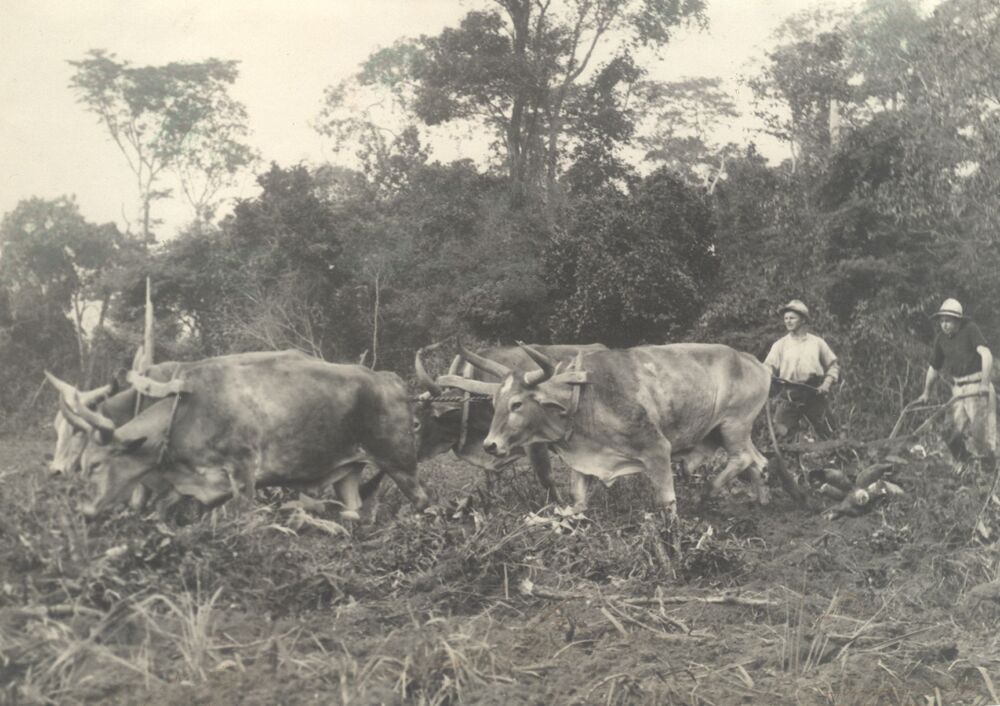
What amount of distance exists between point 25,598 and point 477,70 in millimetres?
6487

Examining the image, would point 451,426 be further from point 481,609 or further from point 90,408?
point 90,408

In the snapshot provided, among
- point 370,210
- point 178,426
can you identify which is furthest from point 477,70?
→ point 178,426

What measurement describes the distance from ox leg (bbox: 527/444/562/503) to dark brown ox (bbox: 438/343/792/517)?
507mm

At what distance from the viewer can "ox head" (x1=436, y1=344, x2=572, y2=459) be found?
7211 mm

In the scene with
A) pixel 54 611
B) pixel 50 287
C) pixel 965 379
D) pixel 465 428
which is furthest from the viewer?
pixel 965 379

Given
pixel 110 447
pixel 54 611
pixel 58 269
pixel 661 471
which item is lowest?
pixel 661 471

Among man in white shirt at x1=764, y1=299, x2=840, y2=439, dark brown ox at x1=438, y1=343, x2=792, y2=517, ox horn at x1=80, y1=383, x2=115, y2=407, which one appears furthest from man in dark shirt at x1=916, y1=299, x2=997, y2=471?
ox horn at x1=80, y1=383, x2=115, y2=407

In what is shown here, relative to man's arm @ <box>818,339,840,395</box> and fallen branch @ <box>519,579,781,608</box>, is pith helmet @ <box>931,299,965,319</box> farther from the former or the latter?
fallen branch @ <box>519,579,781,608</box>

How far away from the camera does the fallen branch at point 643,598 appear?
5570mm

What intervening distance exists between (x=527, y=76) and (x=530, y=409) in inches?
178

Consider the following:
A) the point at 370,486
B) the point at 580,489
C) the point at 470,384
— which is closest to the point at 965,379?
the point at 580,489

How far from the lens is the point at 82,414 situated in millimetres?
5352

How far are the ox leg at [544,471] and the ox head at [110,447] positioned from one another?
3237 millimetres

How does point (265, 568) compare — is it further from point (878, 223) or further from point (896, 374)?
point (878, 223)
